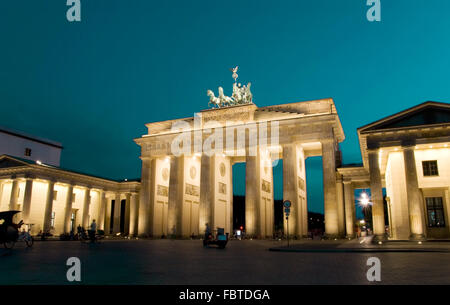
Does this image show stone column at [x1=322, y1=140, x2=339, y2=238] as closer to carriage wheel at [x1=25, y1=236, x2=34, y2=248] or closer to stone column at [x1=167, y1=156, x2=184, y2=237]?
stone column at [x1=167, y1=156, x2=184, y2=237]

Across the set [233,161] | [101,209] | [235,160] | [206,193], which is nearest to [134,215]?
[101,209]

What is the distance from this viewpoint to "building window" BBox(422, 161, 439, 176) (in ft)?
97.7

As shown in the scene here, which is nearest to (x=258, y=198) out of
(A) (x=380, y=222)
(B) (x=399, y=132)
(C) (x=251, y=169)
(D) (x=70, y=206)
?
(C) (x=251, y=169)

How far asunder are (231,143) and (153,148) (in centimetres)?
1191

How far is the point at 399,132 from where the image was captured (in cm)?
2753

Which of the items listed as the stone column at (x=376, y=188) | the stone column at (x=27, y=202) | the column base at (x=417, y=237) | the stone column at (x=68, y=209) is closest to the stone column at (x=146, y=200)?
the stone column at (x=68, y=209)

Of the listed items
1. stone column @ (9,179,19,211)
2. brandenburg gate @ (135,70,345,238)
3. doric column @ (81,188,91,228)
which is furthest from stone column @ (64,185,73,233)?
brandenburg gate @ (135,70,345,238)

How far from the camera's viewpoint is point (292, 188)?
127ft

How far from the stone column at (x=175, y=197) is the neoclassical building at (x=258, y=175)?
0.41 ft

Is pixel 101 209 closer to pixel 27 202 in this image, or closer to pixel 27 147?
pixel 27 202

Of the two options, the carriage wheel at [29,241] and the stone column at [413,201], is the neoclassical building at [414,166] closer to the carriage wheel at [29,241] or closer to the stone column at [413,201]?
the stone column at [413,201]

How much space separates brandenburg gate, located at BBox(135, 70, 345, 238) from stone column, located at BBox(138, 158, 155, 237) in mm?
129

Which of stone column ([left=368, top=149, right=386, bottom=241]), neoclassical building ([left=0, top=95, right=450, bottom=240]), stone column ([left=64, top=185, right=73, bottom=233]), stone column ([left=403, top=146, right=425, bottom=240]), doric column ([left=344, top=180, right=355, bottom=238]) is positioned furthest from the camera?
stone column ([left=64, top=185, right=73, bottom=233])

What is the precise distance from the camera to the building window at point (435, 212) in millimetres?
29672
